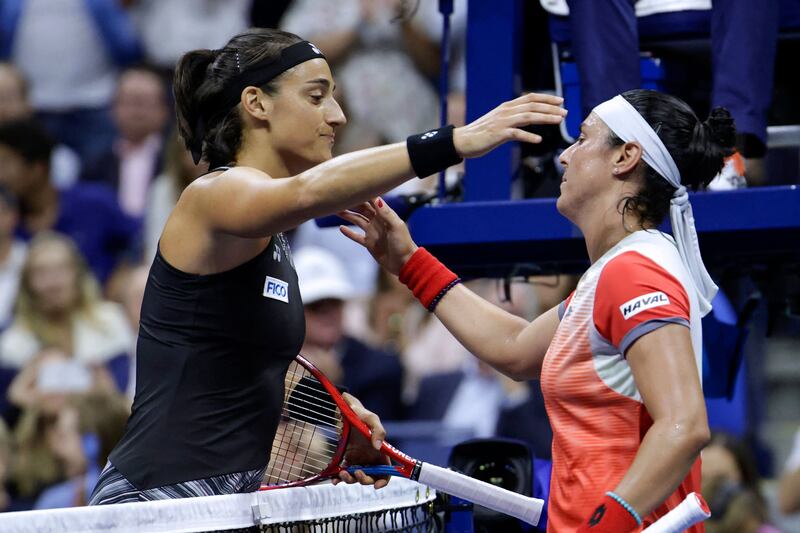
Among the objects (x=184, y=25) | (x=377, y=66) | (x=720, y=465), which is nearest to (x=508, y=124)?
(x=720, y=465)

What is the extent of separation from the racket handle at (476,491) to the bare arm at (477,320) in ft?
1.37

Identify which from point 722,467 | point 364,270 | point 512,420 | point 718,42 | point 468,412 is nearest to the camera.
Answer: point 718,42

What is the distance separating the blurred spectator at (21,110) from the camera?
8570 mm

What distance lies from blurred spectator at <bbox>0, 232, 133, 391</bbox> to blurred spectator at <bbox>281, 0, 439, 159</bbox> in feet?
5.48

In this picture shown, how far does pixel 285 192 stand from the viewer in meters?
2.84

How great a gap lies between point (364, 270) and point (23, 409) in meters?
2.04

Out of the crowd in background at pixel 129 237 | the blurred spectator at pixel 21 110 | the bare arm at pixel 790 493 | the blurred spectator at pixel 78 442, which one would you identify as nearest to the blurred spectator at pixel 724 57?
the crowd in background at pixel 129 237

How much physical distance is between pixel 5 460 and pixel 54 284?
3.92 ft

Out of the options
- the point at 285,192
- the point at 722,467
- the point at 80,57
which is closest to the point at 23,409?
the point at 80,57

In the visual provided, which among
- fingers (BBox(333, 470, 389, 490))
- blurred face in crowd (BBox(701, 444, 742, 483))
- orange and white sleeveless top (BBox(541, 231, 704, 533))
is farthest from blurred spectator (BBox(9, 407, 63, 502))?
orange and white sleeveless top (BBox(541, 231, 704, 533))

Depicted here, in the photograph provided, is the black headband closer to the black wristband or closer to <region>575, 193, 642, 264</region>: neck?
the black wristband

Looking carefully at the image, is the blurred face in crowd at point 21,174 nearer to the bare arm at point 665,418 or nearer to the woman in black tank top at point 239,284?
the woman in black tank top at point 239,284

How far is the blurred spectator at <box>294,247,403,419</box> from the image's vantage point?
6.52 metres

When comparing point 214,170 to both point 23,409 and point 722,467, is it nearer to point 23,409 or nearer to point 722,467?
point 722,467
